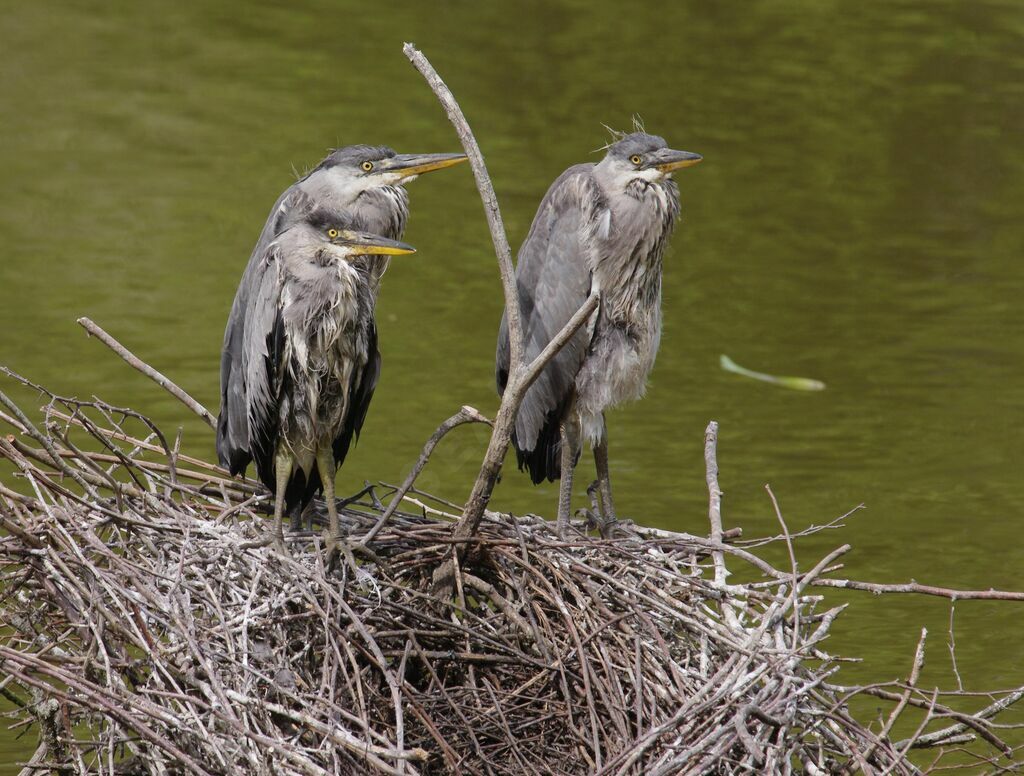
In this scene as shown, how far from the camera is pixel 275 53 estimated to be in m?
15.7

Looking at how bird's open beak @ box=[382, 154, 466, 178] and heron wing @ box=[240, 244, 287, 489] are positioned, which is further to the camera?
bird's open beak @ box=[382, 154, 466, 178]

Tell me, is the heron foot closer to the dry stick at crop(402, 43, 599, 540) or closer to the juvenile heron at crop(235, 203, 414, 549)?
the juvenile heron at crop(235, 203, 414, 549)

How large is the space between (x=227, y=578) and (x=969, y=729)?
224 centimetres

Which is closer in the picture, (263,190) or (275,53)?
(263,190)

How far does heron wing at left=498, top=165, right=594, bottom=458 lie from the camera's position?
20.5 ft

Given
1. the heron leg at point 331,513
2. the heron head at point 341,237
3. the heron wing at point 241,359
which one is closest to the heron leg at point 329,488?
the heron leg at point 331,513

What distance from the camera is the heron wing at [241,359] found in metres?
5.79

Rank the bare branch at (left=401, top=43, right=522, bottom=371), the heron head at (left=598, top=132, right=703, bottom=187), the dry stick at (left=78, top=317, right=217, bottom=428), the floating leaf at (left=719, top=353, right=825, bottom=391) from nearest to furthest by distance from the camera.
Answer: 1. the bare branch at (left=401, top=43, right=522, bottom=371)
2. the dry stick at (left=78, top=317, right=217, bottom=428)
3. the heron head at (left=598, top=132, right=703, bottom=187)
4. the floating leaf at (left=719, top=353, right=825, bottom=391)

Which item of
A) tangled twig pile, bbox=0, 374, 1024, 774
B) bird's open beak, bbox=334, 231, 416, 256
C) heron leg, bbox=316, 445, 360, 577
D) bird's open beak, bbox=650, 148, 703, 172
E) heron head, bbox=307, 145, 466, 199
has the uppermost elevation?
bird's open beak, bbox=650, 148, 703, 172

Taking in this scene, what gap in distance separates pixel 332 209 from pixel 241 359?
58cm

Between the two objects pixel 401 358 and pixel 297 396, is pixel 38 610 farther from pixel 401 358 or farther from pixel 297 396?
pixel 401 358

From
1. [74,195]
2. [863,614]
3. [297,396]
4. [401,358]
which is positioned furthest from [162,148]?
[297,396]

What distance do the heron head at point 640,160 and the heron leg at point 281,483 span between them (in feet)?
4.79

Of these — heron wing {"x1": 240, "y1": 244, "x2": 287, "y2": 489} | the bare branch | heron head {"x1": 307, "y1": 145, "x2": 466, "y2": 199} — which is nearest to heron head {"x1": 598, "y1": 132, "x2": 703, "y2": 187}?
heron head {"x1": 307, "y1": 145, "x2": 466, "y2": 199}
